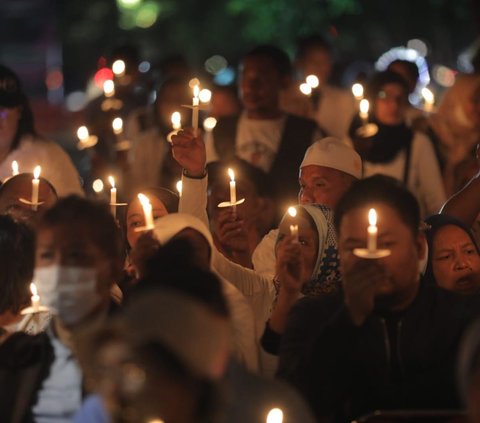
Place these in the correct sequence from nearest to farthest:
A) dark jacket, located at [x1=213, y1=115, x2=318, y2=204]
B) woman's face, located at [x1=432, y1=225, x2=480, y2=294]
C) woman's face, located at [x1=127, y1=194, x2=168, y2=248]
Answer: woman's face, located at [x1=432, y1=225, x2=480, y2=294] → woman's face, located at [x1=127, y1=194, x2=168, y2=248] → dark jacket, located at [x1=213, y1=115, x2=318, y2=204]

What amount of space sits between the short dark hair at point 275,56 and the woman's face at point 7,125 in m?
1.98

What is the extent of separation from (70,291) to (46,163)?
4.11 m

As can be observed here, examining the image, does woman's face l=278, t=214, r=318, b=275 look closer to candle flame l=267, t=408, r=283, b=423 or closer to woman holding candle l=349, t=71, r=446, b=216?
candle flame l=267, t=408, r=283, b=423

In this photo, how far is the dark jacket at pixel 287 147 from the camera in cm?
1111

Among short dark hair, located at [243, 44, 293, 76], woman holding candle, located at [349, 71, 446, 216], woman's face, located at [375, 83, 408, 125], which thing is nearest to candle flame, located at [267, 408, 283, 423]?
woman holding candle, located at [349, 71, 446, 216]

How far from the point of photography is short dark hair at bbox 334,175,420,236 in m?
6.68

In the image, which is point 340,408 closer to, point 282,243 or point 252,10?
point 282,243

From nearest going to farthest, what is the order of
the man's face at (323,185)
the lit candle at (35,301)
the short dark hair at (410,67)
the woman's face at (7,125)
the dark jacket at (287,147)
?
the lit candle at (35,301)
the man's face at (323,185)
the woman's face at (7,125)
the dark jacket at (287,147)
the short dark hair at (410,67)

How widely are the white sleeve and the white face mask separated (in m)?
5.46

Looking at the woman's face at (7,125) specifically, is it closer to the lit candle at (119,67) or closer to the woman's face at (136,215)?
the lit candle at (119,67)

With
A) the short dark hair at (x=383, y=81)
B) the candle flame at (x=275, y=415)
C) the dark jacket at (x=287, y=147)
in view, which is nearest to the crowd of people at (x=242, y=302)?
the candle flame at (x=275, y=415)

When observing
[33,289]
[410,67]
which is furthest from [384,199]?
[410,67]

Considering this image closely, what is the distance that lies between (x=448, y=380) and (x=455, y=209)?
2217 mm

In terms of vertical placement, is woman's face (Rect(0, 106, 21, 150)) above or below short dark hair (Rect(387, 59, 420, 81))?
below
